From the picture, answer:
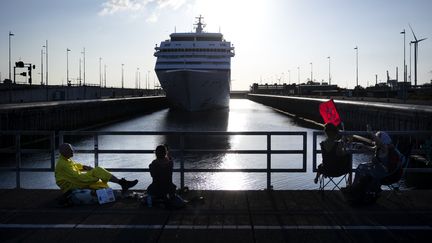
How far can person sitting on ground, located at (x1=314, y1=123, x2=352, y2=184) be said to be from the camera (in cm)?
834

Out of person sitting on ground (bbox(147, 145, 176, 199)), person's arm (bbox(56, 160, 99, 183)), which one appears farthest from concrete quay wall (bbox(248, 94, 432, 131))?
person's arm (bbox(56, 160, 99, 183))

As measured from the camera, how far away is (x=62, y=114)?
4322cm

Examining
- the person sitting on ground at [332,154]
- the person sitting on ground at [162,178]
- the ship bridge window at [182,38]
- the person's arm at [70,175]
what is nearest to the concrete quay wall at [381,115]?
Answer: the person sitting on ground at [332,154]

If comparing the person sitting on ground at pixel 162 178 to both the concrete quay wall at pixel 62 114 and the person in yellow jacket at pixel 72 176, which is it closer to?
the person in yellow jacket at pixel 72 176

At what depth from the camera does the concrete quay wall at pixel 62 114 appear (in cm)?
3130

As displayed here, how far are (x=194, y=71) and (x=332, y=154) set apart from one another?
1926 inches

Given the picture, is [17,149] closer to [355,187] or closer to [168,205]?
[168,205]

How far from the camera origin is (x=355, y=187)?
7.89 metres

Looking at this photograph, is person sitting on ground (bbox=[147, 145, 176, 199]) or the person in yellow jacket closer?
person sitting on ground (bbox=[147, 145, 176, 199])

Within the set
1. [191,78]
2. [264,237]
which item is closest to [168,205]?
[264,237]

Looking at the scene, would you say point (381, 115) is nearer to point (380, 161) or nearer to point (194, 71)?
point (380, 161)

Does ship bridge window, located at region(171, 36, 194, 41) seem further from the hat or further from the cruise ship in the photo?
the hat

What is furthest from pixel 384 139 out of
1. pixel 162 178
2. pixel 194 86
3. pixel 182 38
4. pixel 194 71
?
pixel 182 38

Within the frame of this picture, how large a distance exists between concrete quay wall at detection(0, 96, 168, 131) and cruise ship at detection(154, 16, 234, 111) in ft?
27.1
